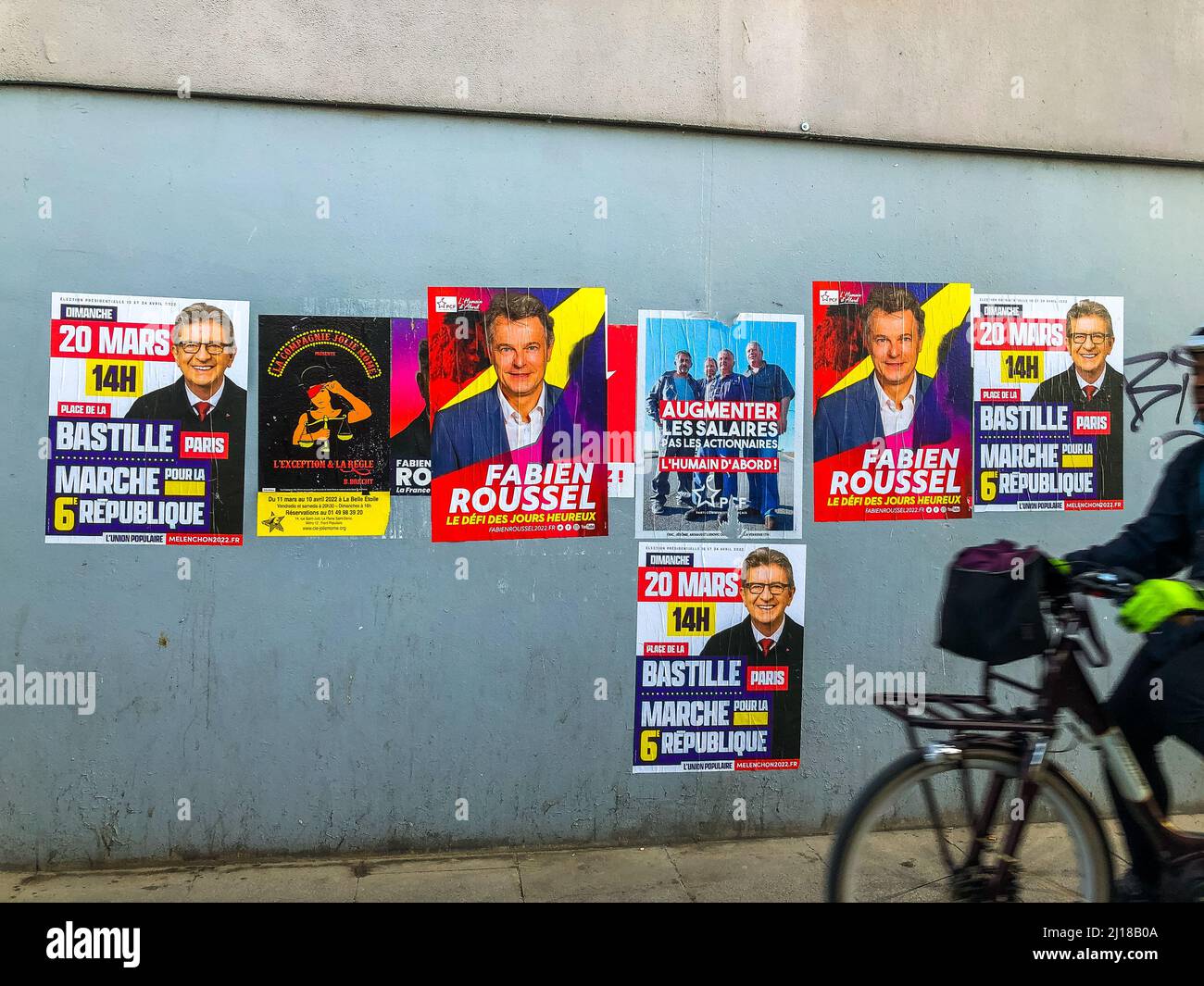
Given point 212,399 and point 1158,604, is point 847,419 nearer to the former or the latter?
point 1158,604

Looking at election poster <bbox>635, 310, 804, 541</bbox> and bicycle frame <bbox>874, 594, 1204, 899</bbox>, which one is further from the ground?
election poster <bbox>635, 310, 804, 541</bbox>

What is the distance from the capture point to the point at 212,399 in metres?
4.71

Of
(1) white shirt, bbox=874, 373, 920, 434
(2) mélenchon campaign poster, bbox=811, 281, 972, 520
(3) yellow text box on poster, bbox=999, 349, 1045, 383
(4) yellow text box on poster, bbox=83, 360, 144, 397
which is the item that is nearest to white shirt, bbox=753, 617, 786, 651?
(2) mélenchon campaign poster, bbox=811, 281, 972, 520

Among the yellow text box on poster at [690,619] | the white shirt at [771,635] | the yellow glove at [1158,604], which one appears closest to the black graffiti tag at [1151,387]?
the white shirt at [771,635]

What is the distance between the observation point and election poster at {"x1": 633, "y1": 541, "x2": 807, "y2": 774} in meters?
5.01

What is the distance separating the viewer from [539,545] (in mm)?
4930

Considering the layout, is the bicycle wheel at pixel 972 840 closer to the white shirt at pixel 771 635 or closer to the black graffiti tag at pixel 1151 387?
the white shirt at pixel 771 635

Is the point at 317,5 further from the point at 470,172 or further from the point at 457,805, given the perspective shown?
the point at 457,805

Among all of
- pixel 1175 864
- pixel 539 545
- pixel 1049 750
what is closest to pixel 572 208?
pixel 539 545

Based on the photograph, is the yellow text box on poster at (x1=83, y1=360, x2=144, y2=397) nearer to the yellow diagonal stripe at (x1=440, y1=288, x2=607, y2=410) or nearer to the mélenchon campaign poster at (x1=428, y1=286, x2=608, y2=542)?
the mélenchon campaign poster at (x1=428, y1=286, x2=608, y2=542)

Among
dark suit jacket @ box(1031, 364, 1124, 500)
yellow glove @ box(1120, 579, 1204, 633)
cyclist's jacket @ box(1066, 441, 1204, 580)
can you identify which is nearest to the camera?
yellow glove @ box(1120, 579, 1204, 633)

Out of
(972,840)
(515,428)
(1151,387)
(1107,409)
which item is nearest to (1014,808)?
(972,840)

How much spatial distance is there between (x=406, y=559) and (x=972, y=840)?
9.33ft
